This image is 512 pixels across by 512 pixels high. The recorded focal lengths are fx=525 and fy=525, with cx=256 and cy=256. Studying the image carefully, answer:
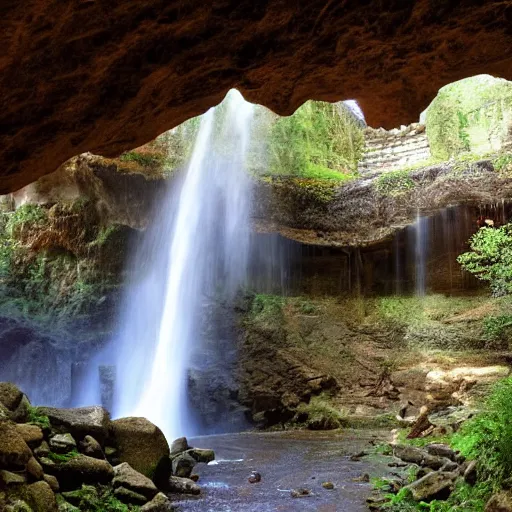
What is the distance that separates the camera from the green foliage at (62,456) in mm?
6899

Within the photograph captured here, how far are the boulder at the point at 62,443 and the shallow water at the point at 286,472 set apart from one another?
1.70m

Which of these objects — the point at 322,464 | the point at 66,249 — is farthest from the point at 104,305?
the point at 322,464

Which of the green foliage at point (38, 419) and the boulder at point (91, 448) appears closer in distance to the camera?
the green foliage at point (38, 419)

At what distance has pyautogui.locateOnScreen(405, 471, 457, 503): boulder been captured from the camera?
21.7 feet

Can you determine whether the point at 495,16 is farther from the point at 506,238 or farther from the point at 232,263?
the point at 232,263

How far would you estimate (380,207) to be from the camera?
2242 centimetres

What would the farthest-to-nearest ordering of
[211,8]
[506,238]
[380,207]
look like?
1. [380,207]
2. [506,238]
3. [211,8]

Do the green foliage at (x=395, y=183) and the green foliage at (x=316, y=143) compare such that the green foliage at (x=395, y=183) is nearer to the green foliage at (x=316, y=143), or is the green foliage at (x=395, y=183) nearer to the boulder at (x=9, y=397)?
the green foliage at (x=316, y=143)

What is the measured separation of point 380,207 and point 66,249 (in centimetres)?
1304

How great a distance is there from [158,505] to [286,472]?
3328 mm

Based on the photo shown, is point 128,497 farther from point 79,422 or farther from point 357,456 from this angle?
point 357,456

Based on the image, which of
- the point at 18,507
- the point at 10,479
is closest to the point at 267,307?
the point at 10,479

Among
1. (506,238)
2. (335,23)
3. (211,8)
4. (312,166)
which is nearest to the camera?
(211,8)

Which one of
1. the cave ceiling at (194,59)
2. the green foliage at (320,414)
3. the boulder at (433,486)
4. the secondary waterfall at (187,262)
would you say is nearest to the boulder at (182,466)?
the boulder at (433,486)
